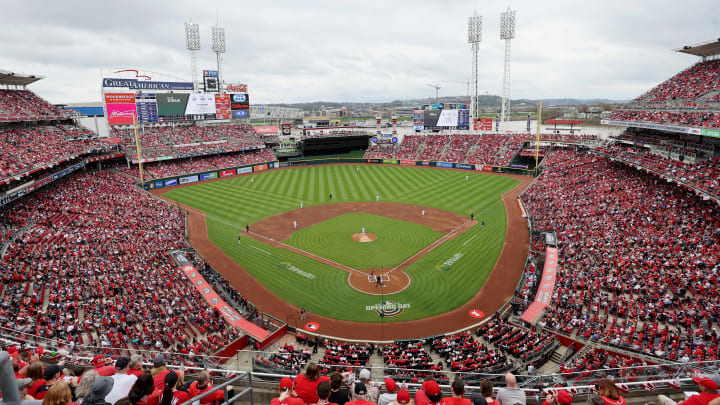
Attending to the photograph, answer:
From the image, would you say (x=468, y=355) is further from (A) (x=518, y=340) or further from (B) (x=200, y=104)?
(B) (x=200, y=104)

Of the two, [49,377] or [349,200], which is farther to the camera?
[349,200]

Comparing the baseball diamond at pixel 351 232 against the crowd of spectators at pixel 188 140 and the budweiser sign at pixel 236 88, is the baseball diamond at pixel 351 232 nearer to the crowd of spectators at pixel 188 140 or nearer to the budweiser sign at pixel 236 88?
the crowd of spectators at pixel 188 140

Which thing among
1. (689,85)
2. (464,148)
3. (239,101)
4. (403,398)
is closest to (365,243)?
(403,398)

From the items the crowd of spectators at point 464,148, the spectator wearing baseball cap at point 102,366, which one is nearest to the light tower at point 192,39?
the crowd of spectators at point 464,148

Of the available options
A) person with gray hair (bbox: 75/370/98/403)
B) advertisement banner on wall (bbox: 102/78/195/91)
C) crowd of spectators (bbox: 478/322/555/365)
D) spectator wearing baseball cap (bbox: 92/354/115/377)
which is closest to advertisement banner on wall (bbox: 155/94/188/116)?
advertisement banner on wall (bbox: 102/78/195/91)

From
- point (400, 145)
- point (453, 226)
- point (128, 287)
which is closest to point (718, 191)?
point (453, 226)

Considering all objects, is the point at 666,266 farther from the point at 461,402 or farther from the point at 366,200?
the point at 366,200
